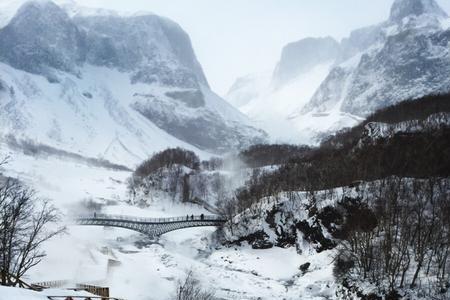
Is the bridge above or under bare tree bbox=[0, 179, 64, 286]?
above

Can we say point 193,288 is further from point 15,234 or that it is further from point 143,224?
point 143,224

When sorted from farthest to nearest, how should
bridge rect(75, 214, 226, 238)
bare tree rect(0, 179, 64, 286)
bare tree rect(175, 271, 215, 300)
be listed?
bridge rect(75, 214, 226, 238) → bare tree rect(175, 271, 215, 300) → bare tree rect(0, 179, 64, 286)

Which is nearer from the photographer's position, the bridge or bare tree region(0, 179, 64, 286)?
bare tree region(0, 179, 64, 286)

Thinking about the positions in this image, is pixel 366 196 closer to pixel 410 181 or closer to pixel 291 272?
pixel 410 181

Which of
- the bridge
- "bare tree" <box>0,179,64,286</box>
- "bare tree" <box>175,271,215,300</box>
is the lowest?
"bare tree" <box>175,271,215,300</box>

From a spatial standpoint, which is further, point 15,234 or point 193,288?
point 193,288

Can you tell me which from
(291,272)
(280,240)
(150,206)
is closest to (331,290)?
(291,272)

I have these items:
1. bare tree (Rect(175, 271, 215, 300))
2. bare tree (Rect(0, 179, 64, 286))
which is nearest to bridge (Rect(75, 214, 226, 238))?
bare tree (Rect(0, 179, 64, 286))

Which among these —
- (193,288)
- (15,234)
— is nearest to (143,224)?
(193,288)

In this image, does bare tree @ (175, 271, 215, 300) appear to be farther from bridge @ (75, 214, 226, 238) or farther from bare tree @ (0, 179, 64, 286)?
bridge @ (75, 214, 226, 238)

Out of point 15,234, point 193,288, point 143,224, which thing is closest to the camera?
point 15,234

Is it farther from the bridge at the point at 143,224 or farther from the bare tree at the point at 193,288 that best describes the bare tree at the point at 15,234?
the bridge at the point at 143,224
